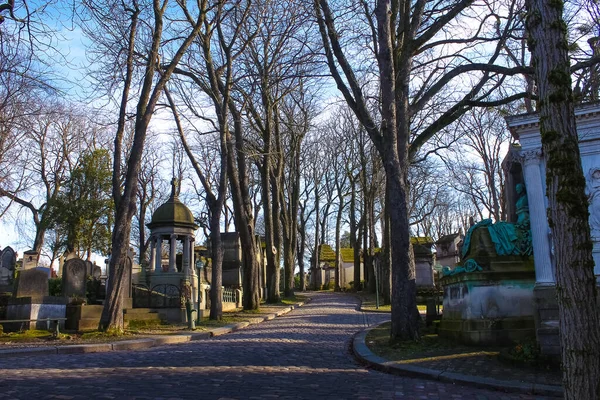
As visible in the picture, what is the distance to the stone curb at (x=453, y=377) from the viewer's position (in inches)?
248

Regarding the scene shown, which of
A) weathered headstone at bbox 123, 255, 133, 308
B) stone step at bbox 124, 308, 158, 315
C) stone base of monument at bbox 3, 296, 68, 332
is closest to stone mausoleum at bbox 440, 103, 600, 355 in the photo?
stone step at bbox 124, 308, 158, 315

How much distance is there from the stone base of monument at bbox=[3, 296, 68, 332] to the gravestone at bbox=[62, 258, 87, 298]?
1.33 meters

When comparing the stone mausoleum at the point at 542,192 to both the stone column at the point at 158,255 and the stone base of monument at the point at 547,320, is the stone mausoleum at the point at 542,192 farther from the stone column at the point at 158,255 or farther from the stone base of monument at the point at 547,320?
the stone column at the point at 158,255

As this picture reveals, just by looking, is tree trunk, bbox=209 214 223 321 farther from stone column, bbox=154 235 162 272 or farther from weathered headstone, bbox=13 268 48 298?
stone column, bbox=154 235 162 272

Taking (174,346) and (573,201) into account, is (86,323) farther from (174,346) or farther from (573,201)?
(573,201)

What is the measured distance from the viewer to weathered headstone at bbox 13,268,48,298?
14312mm

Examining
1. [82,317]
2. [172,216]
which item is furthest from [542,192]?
[172,216]

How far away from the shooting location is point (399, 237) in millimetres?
10219

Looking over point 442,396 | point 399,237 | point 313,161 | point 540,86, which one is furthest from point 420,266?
point 540,86

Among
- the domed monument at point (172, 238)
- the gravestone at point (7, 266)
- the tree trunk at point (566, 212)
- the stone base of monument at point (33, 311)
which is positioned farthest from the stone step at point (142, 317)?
the tree trunk at point (566, 212)

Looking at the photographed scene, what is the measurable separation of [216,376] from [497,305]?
18.9 feet

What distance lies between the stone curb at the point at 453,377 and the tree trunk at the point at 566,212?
3.44m

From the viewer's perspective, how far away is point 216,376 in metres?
7.05

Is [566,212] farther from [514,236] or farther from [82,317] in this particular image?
[82,317]
